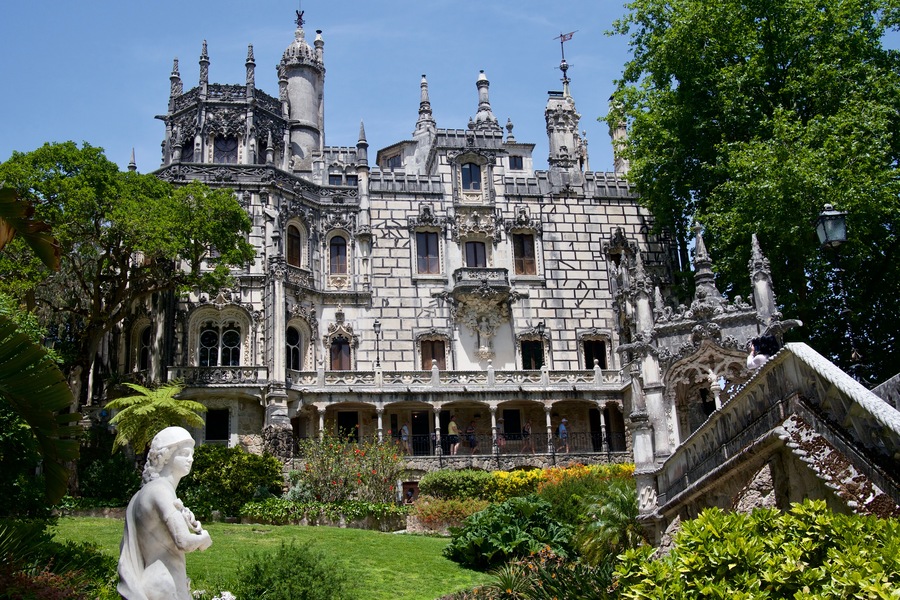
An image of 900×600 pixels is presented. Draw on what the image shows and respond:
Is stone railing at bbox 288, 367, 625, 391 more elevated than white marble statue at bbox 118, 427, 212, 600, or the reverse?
stone railing at bbox 288, 367, 625, 391

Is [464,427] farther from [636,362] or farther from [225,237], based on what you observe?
[636,362]

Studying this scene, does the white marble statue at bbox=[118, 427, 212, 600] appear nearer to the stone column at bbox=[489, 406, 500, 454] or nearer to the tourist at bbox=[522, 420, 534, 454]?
the stone column at bbox=[489, 406, 500, 454]

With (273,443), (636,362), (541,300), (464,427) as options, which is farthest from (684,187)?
(273,443)

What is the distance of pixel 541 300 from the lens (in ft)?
130

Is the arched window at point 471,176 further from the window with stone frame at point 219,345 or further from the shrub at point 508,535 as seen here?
the shrub at point 508,535

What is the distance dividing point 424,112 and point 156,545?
53304 millimetres

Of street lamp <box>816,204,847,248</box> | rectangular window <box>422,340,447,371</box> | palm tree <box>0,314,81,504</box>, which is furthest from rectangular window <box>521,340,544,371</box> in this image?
palm tree <box>0,314,81,504</box>

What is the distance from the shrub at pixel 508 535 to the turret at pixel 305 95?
33.2 m

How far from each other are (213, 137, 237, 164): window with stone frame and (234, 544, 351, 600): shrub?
28794 millimetres

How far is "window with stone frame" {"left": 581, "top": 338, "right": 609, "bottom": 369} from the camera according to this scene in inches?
1535

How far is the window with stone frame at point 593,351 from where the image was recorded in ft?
128

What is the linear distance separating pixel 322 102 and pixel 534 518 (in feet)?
123

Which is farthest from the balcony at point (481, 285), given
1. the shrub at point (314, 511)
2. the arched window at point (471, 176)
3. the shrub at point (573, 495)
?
the shrub at point (573, 495)

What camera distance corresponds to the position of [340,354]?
37.8 metres
